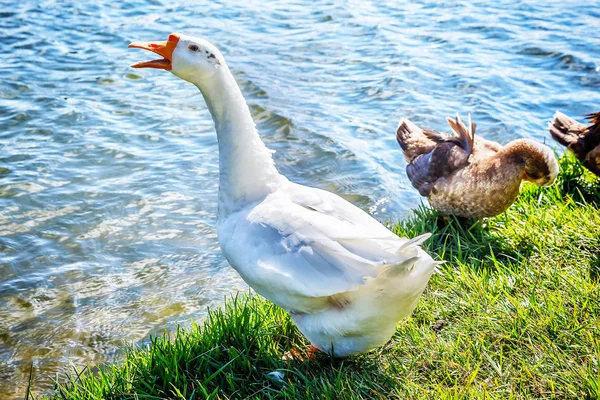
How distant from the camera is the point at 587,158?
187 inches

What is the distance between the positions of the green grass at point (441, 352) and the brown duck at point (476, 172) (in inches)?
Answer: 20.1

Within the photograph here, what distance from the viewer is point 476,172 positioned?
4.52m

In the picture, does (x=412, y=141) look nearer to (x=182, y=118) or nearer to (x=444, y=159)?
(x=444, y=159)

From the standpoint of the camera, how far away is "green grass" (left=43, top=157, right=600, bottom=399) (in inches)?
119

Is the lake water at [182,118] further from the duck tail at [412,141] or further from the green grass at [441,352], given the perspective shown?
the green grass at [441,352]

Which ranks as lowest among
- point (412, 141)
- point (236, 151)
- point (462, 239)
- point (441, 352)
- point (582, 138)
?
point (462, 239)

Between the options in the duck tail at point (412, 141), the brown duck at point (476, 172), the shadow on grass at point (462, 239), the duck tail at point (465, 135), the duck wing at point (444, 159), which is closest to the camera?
the shadow on grass at point (462, 239)

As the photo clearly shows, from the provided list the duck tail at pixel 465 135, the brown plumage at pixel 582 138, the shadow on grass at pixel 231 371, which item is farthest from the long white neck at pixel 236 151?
the brown plumage at pixel 582 138

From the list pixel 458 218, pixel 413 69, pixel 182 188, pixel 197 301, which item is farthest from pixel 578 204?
pixel 413 69

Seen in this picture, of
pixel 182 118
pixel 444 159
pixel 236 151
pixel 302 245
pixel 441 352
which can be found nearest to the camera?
pixel 302 245

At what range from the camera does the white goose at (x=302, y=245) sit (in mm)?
2932

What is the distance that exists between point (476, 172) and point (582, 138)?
963 millimetres

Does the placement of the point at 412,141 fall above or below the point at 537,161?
below

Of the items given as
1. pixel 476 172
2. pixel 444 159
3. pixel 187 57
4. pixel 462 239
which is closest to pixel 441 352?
pixel 462 239
